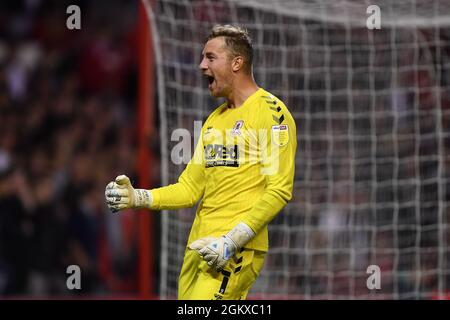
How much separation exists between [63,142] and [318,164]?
302cm

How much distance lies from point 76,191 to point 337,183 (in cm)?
260

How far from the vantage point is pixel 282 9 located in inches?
334

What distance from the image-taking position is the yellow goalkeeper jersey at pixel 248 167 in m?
5.60

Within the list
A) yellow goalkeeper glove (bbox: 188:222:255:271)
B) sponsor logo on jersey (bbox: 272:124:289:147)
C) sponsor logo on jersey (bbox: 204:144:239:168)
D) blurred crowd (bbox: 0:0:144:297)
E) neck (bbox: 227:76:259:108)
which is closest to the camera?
yellow goalkeeper glove (bbox: 188:222:255:271)

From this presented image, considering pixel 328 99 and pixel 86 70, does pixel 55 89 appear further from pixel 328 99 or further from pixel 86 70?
pixel 328 99

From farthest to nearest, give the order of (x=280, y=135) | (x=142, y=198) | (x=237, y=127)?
1. (x=142, y=198)
2. (x=237, y=127)
3. (x=280, y=135)

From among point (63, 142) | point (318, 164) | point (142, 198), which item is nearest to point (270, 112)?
point (142, 198)

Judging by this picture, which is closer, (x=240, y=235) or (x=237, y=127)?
(x=240, y=235)

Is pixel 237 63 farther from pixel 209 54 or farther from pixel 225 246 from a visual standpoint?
pixel 225 246

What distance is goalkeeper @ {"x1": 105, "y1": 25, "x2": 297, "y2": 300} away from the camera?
558 cm

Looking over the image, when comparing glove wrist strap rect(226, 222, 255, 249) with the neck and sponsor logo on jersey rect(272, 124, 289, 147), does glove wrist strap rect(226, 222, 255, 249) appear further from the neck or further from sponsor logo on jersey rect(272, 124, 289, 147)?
the neck

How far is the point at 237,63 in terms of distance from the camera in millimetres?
5844

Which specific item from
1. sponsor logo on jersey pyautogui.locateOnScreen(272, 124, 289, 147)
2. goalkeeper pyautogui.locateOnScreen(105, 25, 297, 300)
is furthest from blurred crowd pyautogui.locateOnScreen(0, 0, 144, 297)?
sponsor logo on jersey pyautogui.locateOnScreen(272, 124, 289, 147)

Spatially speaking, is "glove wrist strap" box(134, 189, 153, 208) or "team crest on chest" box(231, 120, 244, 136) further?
"glove wrist strap" box(134, 189, 153, 208)
